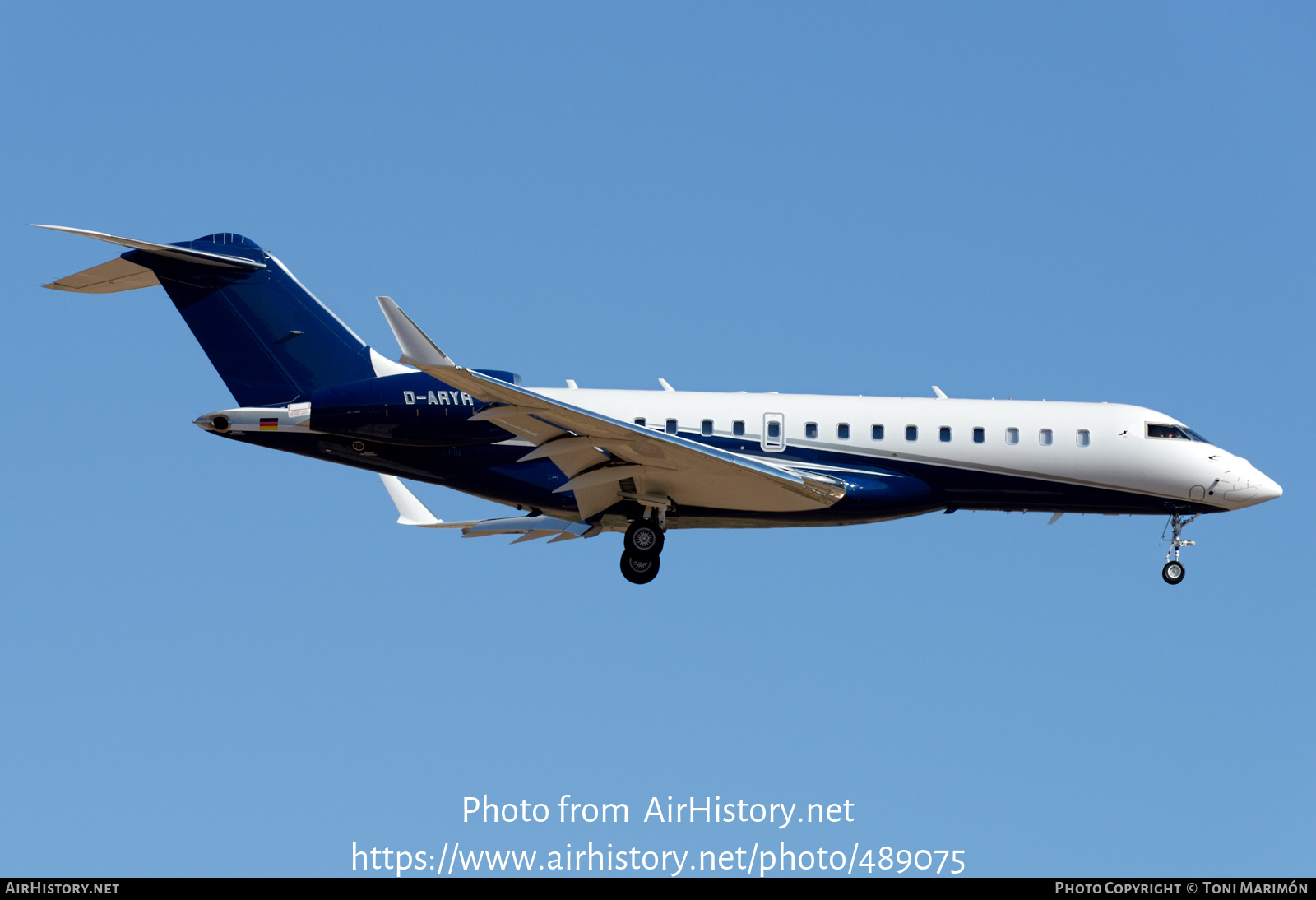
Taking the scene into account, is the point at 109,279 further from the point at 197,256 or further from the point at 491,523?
the point at 491,523

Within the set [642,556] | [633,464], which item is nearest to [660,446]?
[633,464]

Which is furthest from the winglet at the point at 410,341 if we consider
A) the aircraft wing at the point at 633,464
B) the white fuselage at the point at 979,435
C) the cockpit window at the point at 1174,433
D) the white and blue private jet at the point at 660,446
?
the cockpit window at the point at 1174,433

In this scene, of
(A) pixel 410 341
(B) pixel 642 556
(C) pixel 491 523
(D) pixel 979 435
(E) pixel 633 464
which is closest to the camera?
(A) pixel 410 341

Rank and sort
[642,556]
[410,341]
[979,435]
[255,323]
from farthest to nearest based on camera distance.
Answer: [979,435]
[255,323]
[642,556]
[410,341]

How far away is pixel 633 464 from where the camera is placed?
70.4 feet

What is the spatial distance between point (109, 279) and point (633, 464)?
884 centimetres

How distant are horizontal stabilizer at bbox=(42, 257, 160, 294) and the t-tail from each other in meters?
0.01

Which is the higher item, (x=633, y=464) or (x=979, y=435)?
(x=979, y=435)

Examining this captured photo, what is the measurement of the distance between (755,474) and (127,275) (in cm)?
1043

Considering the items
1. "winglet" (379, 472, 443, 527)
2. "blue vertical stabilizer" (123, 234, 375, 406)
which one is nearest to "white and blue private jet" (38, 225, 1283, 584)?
"blue vertical stabilizer" (123, 234, 375, 406)

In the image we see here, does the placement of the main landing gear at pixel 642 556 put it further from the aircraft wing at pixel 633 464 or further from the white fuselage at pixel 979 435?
the white fuselage at pixel 979 435

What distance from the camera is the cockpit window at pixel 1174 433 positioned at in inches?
947

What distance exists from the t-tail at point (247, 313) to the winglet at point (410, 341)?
5.06 m
